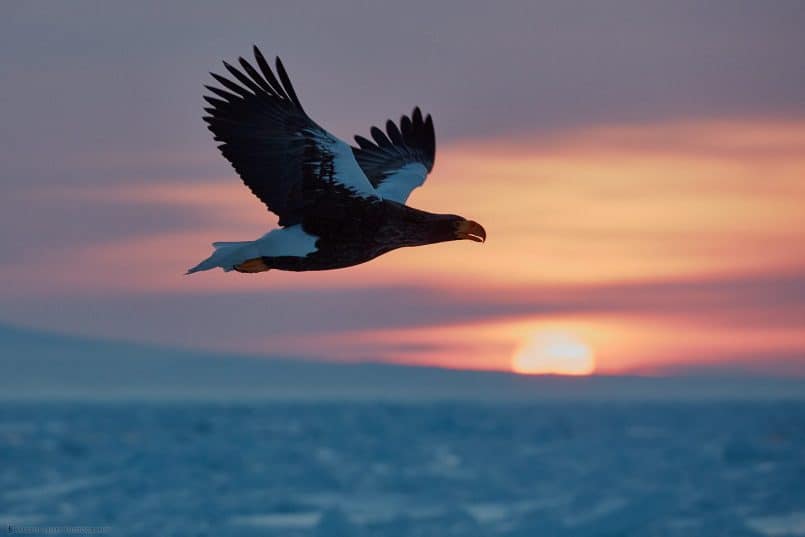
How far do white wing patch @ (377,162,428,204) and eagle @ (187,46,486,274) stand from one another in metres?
0.91

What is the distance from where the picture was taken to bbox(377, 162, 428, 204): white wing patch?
1095 cm

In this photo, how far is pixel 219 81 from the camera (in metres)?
9.98

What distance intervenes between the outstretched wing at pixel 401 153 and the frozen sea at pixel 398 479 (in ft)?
69.5

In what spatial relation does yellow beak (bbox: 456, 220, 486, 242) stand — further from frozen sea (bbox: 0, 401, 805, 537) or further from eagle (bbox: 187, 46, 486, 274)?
frozen sea (bbox: 0, 401, 805, 537)

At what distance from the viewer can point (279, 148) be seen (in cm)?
984

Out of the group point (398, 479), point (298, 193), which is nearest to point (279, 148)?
point (298, 193)

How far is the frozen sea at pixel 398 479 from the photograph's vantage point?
37.7 metres

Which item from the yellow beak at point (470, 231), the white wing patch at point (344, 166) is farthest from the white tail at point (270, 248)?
the yellow beak at point (470, 231)

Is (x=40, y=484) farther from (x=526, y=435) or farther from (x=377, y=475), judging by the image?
(x=526, y=435)

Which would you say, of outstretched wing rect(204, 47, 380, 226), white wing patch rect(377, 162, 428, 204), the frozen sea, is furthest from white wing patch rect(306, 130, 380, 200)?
the frozen sea

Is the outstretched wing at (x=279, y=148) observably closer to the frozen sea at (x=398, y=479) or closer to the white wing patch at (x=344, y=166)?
the white wing patch at (x=344, y=166)

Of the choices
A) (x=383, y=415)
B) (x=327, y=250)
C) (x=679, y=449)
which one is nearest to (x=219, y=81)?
(x=327, y=250)

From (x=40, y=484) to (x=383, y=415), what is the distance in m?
61.2

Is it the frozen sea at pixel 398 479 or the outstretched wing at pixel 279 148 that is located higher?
the outstretched wing at pixel 279 148
